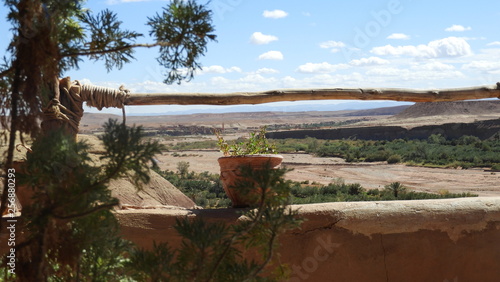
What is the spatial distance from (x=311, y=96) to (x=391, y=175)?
2574 cm

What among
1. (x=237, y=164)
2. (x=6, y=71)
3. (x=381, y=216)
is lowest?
(x=381, y=216)

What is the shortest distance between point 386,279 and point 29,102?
2.57m

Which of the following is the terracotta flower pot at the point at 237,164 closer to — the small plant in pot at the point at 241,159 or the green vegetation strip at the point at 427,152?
the small plant in pot at the point at 241,159

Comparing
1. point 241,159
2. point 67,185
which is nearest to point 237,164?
point 241,159

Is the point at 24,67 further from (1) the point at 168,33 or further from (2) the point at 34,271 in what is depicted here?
(2) the point at 34,271

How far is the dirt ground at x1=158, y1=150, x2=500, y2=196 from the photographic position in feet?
77.0

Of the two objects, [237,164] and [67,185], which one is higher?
[67,185]

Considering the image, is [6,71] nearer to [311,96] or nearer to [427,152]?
[311,96]

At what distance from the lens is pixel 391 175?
2903cm

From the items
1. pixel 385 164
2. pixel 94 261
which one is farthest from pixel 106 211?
pixel 385 164

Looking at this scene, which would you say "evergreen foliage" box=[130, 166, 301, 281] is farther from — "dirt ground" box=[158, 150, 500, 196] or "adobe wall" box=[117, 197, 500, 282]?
"dirt ground" box=[158, 150, 500, 196]

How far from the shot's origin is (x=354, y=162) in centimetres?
3506

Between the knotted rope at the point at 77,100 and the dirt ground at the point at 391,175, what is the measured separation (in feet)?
55.4

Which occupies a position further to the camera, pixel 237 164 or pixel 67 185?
pixel 237 164
